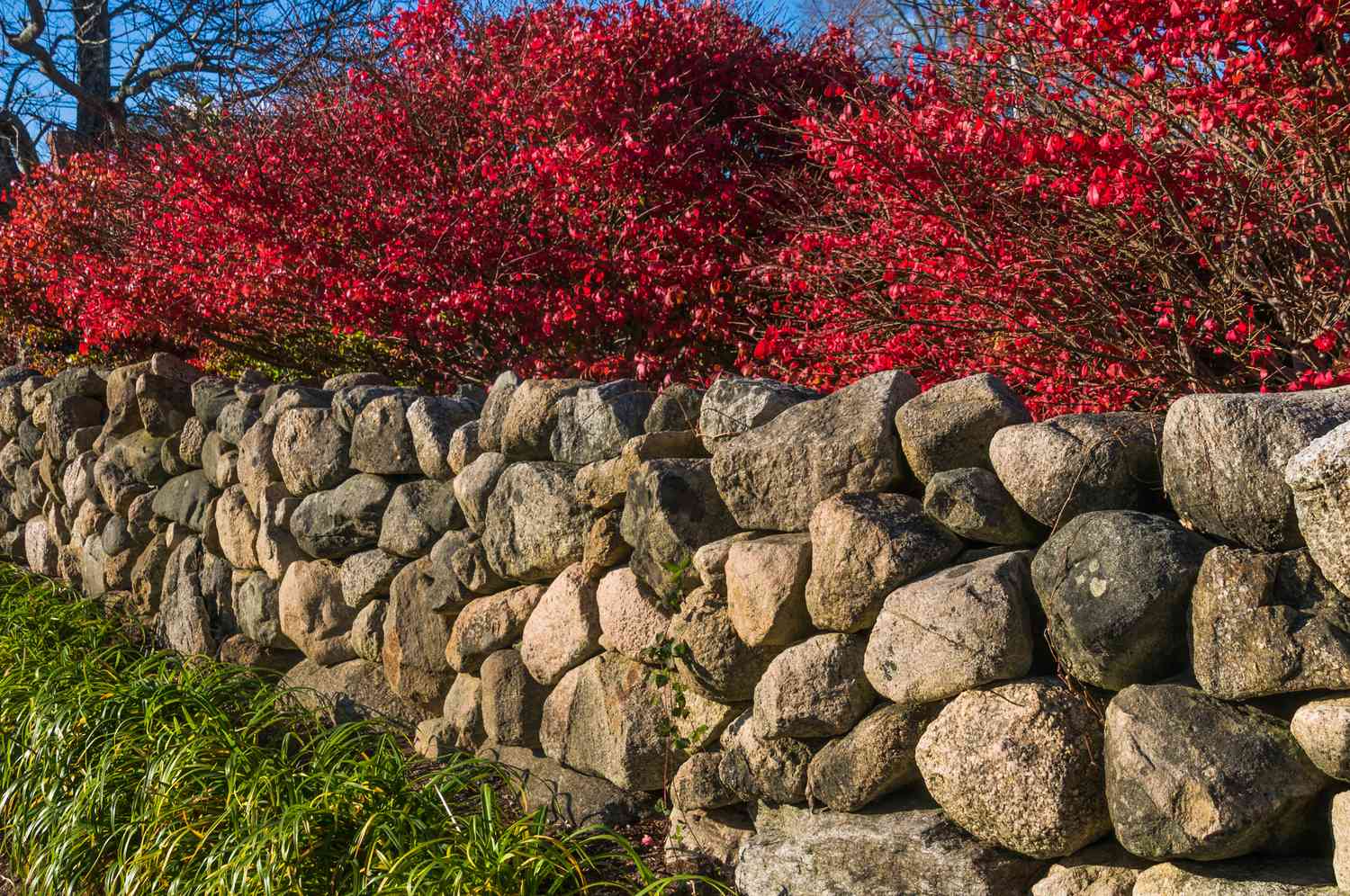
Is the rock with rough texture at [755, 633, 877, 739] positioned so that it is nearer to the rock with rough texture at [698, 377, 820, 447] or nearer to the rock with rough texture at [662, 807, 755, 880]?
the rock with rough texture at [662, 807, 755, 880]

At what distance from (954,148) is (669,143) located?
1.80 m

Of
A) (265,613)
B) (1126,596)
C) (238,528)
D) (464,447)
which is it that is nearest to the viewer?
(1126,596)

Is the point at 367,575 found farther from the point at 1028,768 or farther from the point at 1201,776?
the point at 1201,776

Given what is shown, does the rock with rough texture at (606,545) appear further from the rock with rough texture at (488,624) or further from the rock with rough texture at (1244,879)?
the rock with rough texture at (1244,879)

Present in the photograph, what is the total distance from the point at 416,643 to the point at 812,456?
1.70 meters

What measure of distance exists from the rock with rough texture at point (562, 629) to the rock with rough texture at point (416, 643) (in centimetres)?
44

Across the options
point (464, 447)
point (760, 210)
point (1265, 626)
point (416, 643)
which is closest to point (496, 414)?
point (464, 447)

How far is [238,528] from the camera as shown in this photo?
4.46m

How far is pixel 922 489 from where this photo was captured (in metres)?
2.40

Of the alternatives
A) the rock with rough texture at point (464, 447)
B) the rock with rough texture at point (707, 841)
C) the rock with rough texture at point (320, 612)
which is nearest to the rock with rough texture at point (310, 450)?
the rock with rough texture at point (320, 612)

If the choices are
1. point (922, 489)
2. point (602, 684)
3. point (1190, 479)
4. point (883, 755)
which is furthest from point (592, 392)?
point (1190, 479)

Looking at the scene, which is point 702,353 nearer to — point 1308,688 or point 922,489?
point 922,489

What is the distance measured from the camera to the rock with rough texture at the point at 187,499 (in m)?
4.78

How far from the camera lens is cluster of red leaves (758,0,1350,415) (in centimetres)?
298
